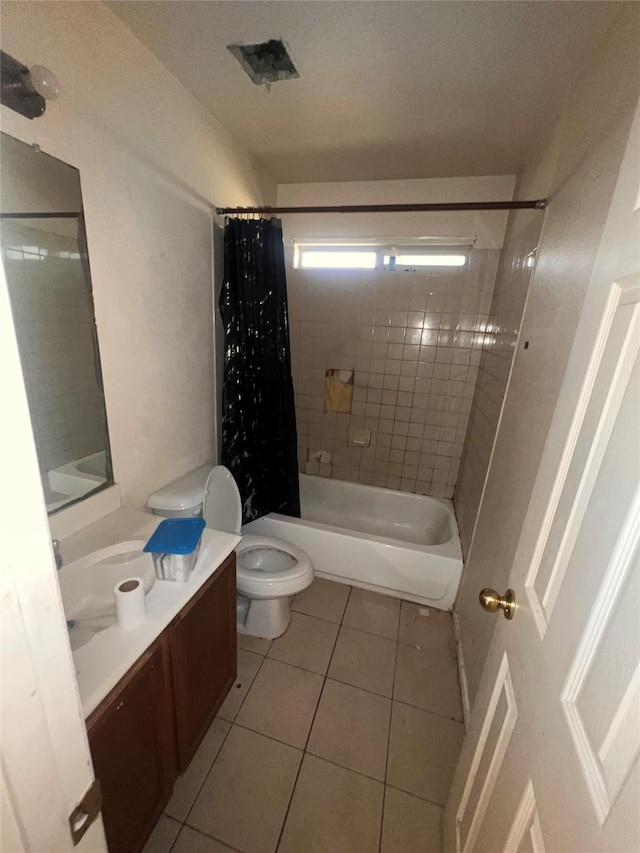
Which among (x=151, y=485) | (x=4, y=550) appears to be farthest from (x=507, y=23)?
(x=151, y=485)

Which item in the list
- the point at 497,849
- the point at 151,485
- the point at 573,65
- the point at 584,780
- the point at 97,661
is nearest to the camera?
the point at 584,780

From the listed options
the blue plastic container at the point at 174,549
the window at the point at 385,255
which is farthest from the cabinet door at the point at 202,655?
the window at the point at 385,255

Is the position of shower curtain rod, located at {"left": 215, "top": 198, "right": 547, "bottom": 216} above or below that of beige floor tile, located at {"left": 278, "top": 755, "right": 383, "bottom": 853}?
above

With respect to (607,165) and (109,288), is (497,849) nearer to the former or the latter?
(607,165)

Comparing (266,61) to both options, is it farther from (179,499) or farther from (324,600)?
(324,600)

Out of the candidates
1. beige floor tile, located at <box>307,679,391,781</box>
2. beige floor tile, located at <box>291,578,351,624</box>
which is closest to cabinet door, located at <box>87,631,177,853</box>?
beige floor tile, located at <box>307,679,391,781</box>

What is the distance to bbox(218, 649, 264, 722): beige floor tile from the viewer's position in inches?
55.1

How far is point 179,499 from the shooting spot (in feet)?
4.85

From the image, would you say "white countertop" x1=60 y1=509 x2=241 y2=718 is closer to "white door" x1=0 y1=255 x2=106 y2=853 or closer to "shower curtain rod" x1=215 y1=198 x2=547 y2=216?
"white door" x1=0 y1=255 x2=106 y2=853

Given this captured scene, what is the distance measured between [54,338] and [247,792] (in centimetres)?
163

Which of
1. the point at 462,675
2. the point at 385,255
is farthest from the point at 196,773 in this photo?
the point at 385,255

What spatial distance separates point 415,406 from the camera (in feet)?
8.14

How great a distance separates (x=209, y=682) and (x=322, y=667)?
0.60 metres

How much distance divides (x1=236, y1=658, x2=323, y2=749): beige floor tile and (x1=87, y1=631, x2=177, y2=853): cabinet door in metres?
0.40
